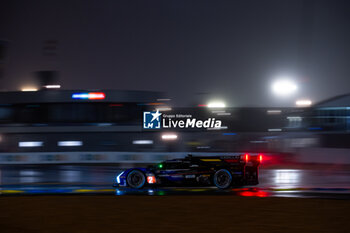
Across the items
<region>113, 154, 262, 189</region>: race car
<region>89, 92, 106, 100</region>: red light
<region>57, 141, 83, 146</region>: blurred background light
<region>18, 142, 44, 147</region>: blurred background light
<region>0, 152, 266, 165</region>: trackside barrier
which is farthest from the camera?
<region>89, 92, 106, 100</region>: red light

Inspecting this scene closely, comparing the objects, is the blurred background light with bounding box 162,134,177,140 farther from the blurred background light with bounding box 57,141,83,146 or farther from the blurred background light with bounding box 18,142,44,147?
the blurred background light with bounding box 18,142,44,147

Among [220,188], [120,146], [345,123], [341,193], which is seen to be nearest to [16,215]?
[220,188]

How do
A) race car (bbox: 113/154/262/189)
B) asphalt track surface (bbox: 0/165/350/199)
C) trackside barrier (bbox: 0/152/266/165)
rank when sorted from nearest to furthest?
asphalt track surface (bbox: 0/165/350/199)
race car (bbox: 113/154/262/189)
trackside barrier (bbox: 0/152/266/165)

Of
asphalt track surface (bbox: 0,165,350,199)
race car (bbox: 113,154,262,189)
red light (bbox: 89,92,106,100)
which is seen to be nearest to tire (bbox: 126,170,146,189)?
race car (bbox: 113,154,262,189)

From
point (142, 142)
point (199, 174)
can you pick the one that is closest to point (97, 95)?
point (142, 142)

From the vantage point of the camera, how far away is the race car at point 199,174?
11.4 m

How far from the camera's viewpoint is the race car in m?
11.4

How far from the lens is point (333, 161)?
20766 mm

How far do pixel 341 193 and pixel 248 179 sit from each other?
266cm

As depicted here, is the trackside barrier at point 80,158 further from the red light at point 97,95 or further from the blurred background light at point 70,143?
the red light at point 97,95

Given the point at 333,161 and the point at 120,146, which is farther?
the point at 120,146

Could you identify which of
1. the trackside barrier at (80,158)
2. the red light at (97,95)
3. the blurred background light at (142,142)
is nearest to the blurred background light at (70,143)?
the red light at (97,95)

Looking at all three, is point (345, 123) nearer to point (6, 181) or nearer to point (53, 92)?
point (53, 92)

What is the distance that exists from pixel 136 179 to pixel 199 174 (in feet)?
6.28
